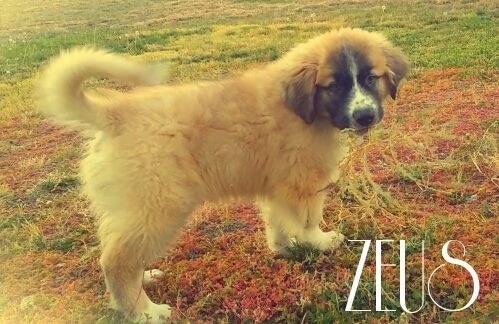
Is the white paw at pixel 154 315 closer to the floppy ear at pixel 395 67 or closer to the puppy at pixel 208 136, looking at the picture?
the puppy at pixel 208 136

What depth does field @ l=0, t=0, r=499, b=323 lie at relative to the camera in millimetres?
2859

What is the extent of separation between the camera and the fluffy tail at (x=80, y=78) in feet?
9.22

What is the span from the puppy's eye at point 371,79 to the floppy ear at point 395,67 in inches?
5.5

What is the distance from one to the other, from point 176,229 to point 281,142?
0.67 meters

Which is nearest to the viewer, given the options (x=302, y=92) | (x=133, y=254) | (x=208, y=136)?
(x=133, y=254)

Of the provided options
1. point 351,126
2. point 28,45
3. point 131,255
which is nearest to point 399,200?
point 351,126

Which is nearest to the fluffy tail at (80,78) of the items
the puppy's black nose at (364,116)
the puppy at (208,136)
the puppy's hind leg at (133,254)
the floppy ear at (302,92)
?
the puppy at (208,136)

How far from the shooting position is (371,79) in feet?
10.2

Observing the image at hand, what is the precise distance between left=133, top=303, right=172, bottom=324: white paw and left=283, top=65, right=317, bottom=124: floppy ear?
1.12m

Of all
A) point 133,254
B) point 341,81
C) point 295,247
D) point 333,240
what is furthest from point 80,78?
point 333,240

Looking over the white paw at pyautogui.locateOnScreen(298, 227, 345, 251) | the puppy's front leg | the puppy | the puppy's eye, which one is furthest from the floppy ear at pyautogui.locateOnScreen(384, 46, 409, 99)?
the white paw at pyautogui.locateOnScreen(298, 227, 345, 251)

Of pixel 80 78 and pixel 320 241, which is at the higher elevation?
pixel 80 78

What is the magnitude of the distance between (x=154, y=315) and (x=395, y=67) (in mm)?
1710

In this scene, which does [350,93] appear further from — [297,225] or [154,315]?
[154,315]
